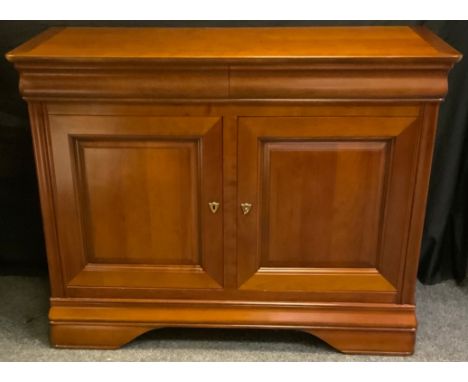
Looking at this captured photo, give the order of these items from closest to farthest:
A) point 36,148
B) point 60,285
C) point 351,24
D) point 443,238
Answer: point 36,148
point 60,285
point 351,24
point 443,238

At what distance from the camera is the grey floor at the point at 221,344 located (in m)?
1.55

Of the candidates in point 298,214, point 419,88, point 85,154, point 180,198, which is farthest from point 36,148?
point 419,88

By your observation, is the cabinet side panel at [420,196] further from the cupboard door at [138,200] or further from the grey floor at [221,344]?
the cupboard door at [138,200]

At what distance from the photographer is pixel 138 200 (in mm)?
1443

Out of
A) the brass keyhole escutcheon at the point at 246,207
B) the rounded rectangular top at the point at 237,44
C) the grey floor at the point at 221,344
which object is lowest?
the grey floor at the point at 221,344

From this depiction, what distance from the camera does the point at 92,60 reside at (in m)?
1.30

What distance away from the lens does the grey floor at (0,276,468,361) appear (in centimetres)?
155

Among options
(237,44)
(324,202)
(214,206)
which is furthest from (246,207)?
(237,44)

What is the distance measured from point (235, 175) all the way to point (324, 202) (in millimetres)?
225

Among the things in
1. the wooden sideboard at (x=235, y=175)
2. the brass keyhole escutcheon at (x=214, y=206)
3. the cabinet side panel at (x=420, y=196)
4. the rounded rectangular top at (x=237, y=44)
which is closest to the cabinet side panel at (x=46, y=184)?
the wooden sideboard at (x=235, y=175)

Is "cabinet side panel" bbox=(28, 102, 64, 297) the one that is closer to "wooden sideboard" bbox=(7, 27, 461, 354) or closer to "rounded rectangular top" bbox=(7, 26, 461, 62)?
"wooden sideboard" bbox=(7, 27, 461, 354)

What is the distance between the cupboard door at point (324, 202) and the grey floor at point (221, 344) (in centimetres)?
19
